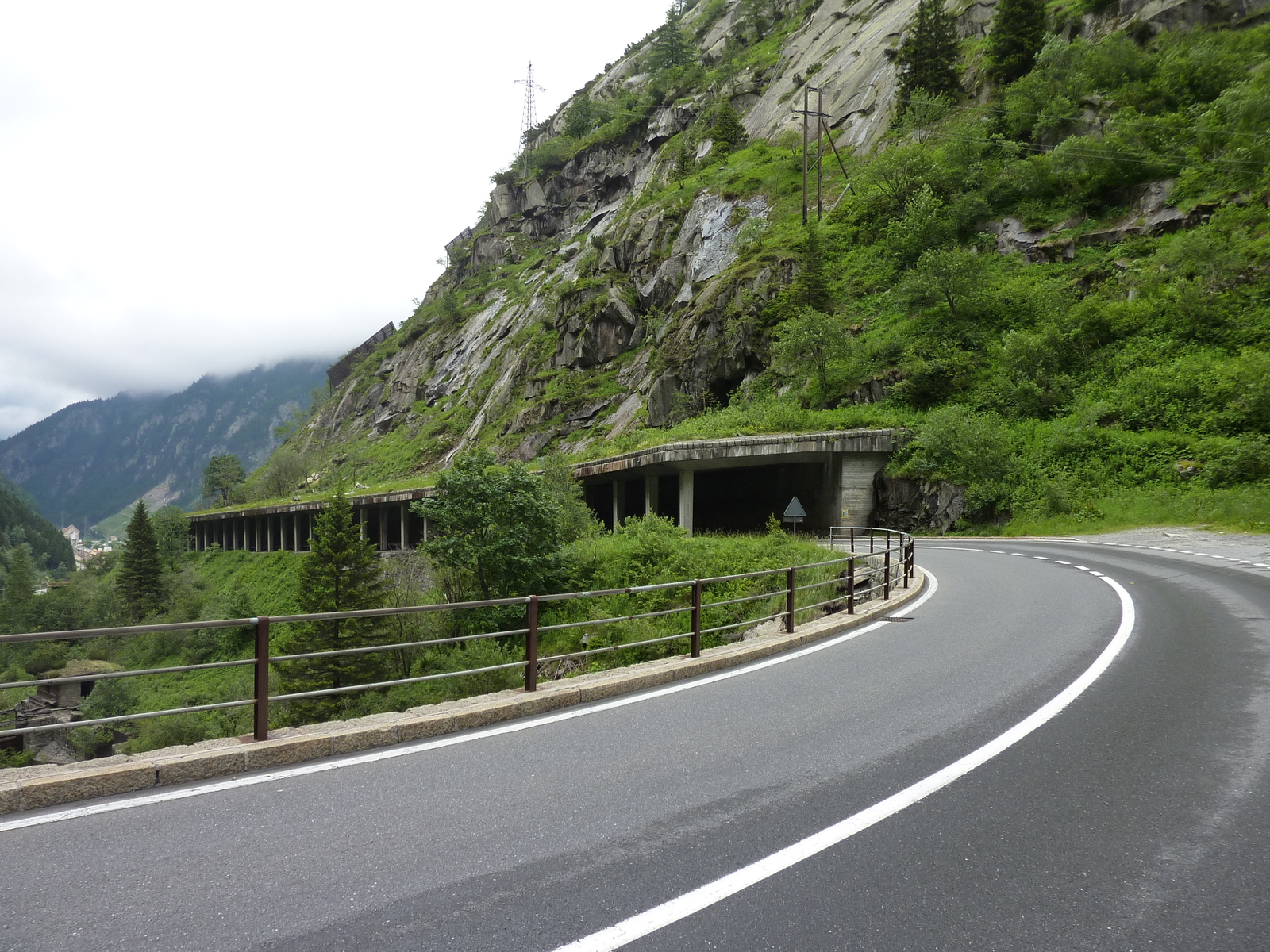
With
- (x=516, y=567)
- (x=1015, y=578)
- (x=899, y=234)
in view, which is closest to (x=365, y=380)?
(x=899, y=234)

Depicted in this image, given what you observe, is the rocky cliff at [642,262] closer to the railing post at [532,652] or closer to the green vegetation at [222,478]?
the green vegetation at [222,478]

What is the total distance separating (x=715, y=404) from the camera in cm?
4775

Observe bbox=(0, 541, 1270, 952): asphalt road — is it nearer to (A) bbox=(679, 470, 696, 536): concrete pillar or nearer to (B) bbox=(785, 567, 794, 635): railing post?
(B) bbox=(785, 567, 794, 635): railing post

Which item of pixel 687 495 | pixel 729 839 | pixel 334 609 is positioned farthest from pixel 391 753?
pixel 687 495

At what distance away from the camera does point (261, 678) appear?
5383 millimetres

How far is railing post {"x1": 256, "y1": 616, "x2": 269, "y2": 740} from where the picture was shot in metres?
5.27

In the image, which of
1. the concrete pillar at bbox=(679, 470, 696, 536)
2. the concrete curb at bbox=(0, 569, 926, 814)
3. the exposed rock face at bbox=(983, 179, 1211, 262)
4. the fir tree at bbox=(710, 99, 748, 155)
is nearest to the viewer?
the concrete curb at bbox=(0, 569, 926, 814)

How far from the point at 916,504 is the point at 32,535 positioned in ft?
713

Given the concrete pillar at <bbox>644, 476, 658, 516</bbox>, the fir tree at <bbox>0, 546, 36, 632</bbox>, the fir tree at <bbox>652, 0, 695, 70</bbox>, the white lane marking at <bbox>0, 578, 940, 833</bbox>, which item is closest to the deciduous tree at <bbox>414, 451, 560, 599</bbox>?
the white lane marking at <bbox>0, 578, 940, 833</bbox>

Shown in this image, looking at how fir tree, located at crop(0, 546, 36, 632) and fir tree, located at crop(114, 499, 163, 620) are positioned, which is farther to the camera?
fir tree, located at crop(0, 546, 36, 632)

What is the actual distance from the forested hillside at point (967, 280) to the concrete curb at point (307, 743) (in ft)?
86.7

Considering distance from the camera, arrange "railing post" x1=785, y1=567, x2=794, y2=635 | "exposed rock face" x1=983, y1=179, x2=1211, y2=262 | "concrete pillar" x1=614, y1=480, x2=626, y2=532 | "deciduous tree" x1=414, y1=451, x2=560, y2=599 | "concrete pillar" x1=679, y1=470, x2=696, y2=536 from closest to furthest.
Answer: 1. "railing post" x1=785, y1=567, x2=794, y2=635
2. "deciduous tree" x1=414, y1=451, x2=560, y2=599
3. "concrete pillar" x1=679, y1=470, x2=696, y2=536
4. "exposed rock face" x1=983, y1=179, x2=1211, y2=262
5. "concrete pillar" x1=614, y1=480, x2=626, y2=532

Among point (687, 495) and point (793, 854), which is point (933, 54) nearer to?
point (687, 495)

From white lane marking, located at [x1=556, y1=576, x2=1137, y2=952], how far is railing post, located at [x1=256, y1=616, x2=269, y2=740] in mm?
3650
